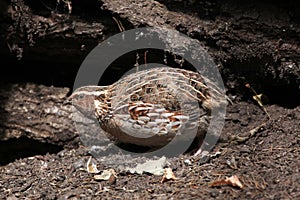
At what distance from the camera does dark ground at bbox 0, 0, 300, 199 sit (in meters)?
4.28

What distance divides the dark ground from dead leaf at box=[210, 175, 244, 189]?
33 millimetres

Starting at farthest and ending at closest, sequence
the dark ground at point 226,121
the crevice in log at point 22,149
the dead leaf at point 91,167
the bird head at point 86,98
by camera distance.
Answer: the crevice in log at point 22,149 < the bird head at point 86,98 < the dead leaf at point 91,167 < the dark ground at point 226,121

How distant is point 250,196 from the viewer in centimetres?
392

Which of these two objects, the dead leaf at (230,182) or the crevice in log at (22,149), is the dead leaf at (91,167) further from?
the dead leaf at (230,182)

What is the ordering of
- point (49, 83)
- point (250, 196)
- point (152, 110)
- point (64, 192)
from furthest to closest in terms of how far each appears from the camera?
1. point (49, 83)
2. point (152, 110)
3. point (64, 192)
4. point (250, 196)

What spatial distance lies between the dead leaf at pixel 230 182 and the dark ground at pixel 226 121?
3 centimetres

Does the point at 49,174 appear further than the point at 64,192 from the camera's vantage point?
Yes

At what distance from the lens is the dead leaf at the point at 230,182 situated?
4.05 metres

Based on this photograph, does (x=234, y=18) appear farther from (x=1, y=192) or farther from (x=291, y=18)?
(x=1, y=192)

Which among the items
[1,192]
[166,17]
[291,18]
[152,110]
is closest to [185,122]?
[152,110]

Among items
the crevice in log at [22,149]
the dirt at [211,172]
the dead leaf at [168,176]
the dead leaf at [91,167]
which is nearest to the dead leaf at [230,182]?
the dirt at [211,172]

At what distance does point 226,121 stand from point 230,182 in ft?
4.05

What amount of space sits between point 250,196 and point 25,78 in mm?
2916

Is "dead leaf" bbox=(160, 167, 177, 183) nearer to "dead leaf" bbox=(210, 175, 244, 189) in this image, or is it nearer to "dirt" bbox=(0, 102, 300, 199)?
"dirt" bbox=(0, 102, 300, 199)
